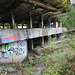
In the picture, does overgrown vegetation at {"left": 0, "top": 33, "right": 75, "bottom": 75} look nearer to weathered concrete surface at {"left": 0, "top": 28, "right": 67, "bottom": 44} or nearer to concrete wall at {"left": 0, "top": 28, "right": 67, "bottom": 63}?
concrete wall at {"left": 0, "top": 28, "right": 67, "bottom": 63}

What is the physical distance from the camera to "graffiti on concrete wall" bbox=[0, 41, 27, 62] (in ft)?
15.7

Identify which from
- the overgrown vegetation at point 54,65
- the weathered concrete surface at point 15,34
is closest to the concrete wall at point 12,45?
the weathered concrete surface at point 15,34

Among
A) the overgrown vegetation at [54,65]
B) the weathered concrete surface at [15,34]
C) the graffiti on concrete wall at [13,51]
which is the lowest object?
the overgrown vegetation at [54,65]

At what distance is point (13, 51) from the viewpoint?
5.30 metres

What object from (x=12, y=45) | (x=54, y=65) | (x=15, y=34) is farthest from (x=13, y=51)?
(x=54, y=65)

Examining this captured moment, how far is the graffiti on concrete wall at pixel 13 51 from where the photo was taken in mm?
4793

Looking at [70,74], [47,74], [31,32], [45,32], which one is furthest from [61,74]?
[45,32]

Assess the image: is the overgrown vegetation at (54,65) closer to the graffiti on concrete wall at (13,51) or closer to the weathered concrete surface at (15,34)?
the graffiti on concrete wall at (13,51)

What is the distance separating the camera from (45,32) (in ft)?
28.9

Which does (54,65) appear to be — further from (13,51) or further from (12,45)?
(12,45)

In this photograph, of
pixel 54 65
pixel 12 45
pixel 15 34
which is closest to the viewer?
pixel 54 65

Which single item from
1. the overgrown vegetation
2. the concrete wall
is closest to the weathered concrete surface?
the concrete wall

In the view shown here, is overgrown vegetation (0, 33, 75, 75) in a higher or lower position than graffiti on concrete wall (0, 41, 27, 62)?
lower

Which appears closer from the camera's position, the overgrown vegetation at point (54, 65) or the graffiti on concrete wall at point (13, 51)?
the overgrown vegetation at point (54, 65)
